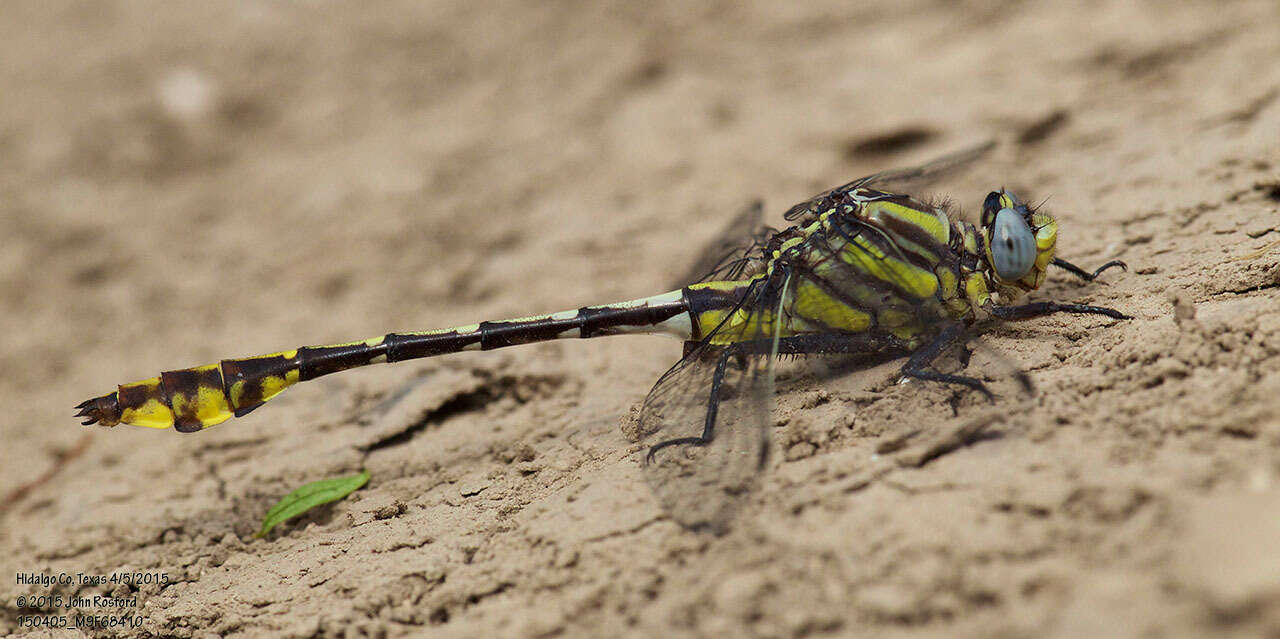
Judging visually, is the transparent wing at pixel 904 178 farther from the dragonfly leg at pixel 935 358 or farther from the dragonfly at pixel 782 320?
the dragonfly leg at pixel 935 358

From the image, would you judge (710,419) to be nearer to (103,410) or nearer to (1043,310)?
(1043,310)

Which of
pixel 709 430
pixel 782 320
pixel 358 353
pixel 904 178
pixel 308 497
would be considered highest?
pixel 904 178

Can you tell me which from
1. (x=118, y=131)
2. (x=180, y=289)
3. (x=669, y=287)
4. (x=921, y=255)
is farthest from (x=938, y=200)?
(x=118, y=131)

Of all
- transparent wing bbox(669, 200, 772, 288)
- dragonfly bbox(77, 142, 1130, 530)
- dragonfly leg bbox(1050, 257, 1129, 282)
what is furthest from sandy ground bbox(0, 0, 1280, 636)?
transparent wing bbox(669, 200, 772, 288)

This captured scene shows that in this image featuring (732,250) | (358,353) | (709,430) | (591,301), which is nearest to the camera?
(709,430)

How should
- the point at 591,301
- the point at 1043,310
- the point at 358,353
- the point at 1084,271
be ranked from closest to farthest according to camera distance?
1. the point at 1043,310
2. the point at 1084,271
3. the point at 358,353
4. the point at 591,301

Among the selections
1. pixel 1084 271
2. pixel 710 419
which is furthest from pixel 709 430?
pixel 1084 271
